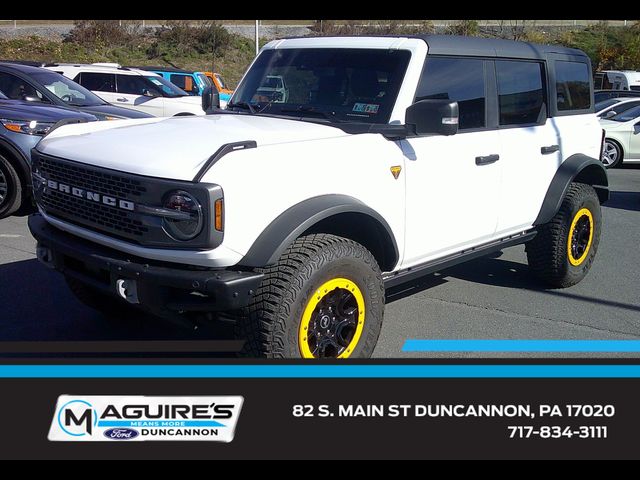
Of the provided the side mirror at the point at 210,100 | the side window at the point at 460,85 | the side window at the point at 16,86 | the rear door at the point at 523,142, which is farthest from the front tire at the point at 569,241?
the side window at the point at 16,86

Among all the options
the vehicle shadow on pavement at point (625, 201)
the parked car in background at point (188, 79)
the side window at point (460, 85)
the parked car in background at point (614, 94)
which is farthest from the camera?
the parked car in background at point (188, 79)

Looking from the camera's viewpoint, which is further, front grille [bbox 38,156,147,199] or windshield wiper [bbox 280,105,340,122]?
windshield wiper [bbox 280,105,340,122]

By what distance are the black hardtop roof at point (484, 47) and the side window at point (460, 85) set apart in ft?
0.19

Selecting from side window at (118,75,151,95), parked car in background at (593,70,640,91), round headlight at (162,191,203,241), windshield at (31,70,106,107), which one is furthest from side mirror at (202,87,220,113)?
parked car in background at (593,70,640,91)

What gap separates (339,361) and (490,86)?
237 centimetres

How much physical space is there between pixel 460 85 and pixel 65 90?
6.84 m

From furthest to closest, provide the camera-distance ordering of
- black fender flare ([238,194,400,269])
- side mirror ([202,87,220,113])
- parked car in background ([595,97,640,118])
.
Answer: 1. parked car in background ([595,97,640,118])
2. side mirror ([202,87,220,113])
3. black fender flare ([238,194,400,269])

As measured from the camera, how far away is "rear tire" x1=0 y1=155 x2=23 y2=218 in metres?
7.34

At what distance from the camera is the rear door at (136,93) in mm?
14609

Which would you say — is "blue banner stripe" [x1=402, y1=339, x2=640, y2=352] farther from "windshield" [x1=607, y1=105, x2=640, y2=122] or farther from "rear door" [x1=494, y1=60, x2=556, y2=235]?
"windshield" [x1=607, y1=105, x2=640, y2=122]

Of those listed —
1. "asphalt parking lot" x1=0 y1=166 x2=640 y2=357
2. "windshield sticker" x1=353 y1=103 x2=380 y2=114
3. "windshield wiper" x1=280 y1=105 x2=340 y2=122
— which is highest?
"windshield sticker" x1=353 y1=103 x2=380 y2=114

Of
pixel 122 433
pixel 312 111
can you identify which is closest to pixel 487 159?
pixel 312 111

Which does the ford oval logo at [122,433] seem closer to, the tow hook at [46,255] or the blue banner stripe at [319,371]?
the blue banner stripe at [319,371]

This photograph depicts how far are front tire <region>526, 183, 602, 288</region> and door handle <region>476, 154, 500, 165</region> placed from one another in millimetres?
1075
